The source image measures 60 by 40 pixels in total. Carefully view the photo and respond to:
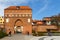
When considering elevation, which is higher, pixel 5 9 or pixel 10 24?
pixel 5 9

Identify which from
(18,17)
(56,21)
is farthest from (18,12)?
(56,21)

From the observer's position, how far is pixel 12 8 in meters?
59.8

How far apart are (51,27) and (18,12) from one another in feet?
41.1

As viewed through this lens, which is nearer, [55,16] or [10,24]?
[10,24]

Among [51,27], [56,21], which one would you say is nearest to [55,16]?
[56,21]

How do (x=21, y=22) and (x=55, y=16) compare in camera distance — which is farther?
(x=55, y=16)

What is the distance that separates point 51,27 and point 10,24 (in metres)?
14.2

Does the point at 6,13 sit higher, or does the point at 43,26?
the point at 6,13

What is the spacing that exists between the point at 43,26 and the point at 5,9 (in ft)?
47.1

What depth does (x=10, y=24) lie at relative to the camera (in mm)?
57875

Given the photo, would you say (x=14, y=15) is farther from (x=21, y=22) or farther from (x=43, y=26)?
(x=43, y=26)

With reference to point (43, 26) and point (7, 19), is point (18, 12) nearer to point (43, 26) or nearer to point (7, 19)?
point (7, 19)

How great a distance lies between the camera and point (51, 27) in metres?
58.8

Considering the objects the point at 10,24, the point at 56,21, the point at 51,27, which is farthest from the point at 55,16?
the point at 10,24
